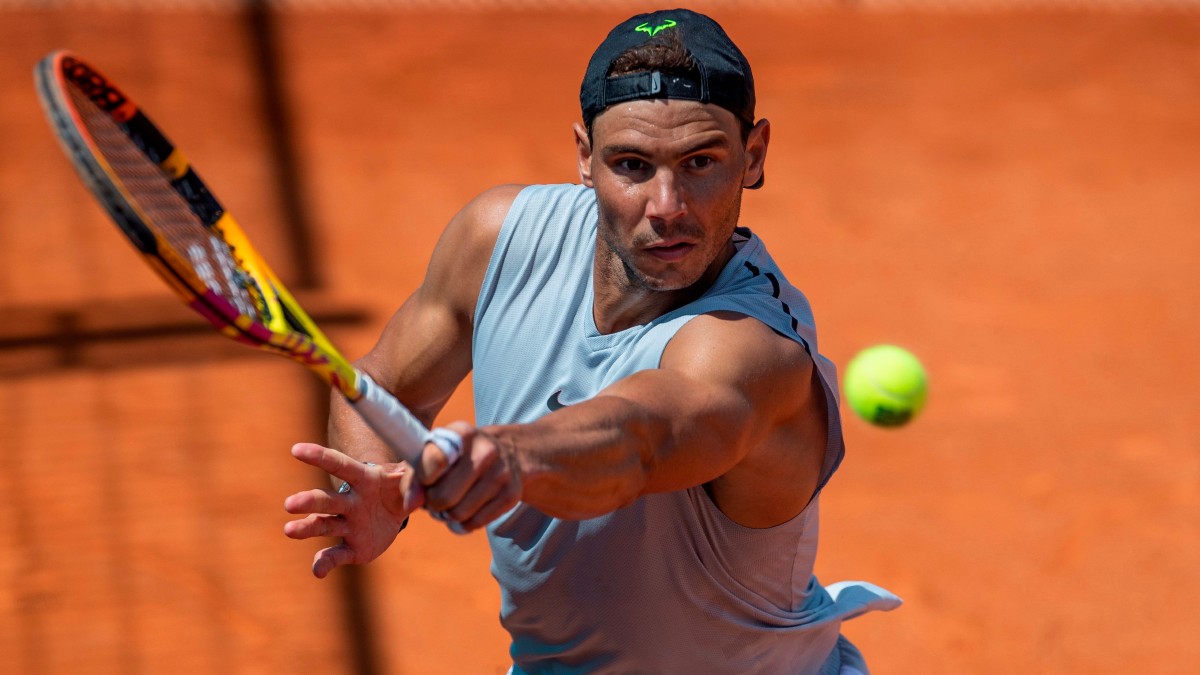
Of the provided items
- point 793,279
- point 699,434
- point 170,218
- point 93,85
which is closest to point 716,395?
point 699,434

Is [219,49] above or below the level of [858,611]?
above

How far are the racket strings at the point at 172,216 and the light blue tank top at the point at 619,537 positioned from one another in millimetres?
584

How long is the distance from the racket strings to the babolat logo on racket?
0.03 feet

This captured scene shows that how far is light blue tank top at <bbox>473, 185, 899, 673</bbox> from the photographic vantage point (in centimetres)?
263

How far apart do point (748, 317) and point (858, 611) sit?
0.89 metres

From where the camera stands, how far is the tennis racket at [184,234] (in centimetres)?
203

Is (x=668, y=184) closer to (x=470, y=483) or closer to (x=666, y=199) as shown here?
(x=666, y=199)

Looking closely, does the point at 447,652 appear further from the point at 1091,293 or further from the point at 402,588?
the point at 1091,293

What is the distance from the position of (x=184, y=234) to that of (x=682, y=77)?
0.93 metres

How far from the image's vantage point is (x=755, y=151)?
281 centimetres

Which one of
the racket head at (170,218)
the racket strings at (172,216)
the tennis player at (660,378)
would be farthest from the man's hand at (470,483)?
the racket strings at (172,216)

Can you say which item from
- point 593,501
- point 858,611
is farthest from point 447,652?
point 593,501

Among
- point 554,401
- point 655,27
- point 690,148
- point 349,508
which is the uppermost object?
point 655,27

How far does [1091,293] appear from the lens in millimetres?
7289
